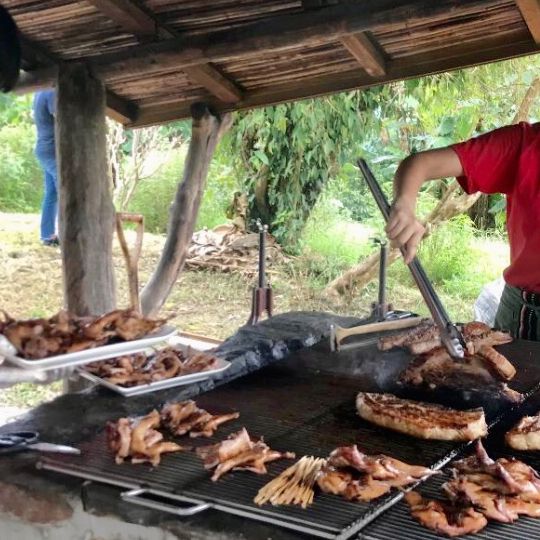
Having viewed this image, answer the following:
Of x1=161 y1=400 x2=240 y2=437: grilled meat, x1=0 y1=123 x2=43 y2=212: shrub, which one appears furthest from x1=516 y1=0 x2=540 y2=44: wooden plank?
x1=0 y1=123 x2=43 y2=212: shrub

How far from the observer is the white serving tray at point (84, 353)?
8.29 feet

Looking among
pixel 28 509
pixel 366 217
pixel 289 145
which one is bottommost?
pixel 28 509

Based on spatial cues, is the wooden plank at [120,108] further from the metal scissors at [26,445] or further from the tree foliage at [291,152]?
the metal scissors at [26,445]

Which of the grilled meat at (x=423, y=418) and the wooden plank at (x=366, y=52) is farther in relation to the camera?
the wooden plank at (x=366, y=52)

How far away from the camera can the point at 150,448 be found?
2477 mm

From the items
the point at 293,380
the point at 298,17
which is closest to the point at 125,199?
the point at 298,17

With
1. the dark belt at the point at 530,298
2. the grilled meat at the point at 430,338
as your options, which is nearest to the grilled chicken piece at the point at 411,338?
the grilled meat at the point at 430,338

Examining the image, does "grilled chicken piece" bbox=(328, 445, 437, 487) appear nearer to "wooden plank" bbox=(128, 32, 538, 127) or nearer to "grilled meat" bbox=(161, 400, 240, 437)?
"grilled meat" bbox=(161, 400, 240, 437)

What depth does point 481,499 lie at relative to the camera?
212cm

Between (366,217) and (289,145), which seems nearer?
(289,145)

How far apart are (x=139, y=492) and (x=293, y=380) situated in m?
1.37

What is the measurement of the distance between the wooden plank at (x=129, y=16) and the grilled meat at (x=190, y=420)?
277cm

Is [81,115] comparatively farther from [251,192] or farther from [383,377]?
[251,192]

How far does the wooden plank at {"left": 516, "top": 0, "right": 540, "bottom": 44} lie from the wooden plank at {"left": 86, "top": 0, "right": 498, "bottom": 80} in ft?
0.60
